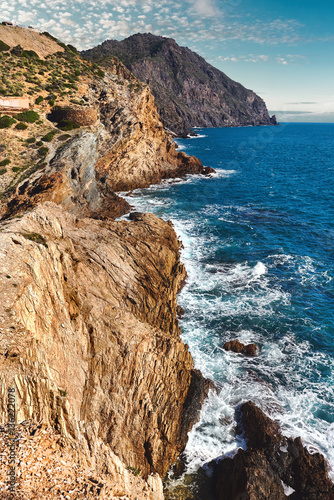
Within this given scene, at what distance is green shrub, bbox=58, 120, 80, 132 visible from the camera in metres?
49.0

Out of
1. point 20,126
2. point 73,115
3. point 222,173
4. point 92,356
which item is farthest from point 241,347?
point 222,173

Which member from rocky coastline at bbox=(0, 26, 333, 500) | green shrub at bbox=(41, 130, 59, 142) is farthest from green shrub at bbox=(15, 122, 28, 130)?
rocky coastline at bbox=(0, 26, 333, 500)

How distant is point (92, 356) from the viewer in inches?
627

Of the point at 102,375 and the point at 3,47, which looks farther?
the point at 3,47

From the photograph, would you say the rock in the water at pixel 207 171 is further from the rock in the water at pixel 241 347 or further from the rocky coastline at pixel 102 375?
the rock in the water at pixel 241 347

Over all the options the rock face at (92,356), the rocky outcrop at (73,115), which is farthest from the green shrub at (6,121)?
the rock face at (92,356)

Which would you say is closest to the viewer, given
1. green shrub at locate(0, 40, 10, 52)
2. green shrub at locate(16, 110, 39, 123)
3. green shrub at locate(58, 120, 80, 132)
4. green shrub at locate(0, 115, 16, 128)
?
green shrub at locate(0, 115, 16, 128)

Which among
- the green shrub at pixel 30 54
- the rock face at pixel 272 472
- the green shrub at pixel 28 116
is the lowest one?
the rock face at pixel 272 472

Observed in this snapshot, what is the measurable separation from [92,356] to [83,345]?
0.82 meters

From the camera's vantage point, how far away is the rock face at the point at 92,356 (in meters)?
10.1

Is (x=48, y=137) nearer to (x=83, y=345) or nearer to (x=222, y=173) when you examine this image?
(x=83, y=345)

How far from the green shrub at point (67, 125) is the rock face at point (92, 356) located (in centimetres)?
3039

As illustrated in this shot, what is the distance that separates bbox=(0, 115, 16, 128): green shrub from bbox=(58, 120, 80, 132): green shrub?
7345 millimetres

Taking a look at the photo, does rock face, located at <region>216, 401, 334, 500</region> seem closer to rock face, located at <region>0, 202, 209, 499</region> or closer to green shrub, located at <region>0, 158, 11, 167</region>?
rock face, located at <region>0, 202, 209, 499</region>
